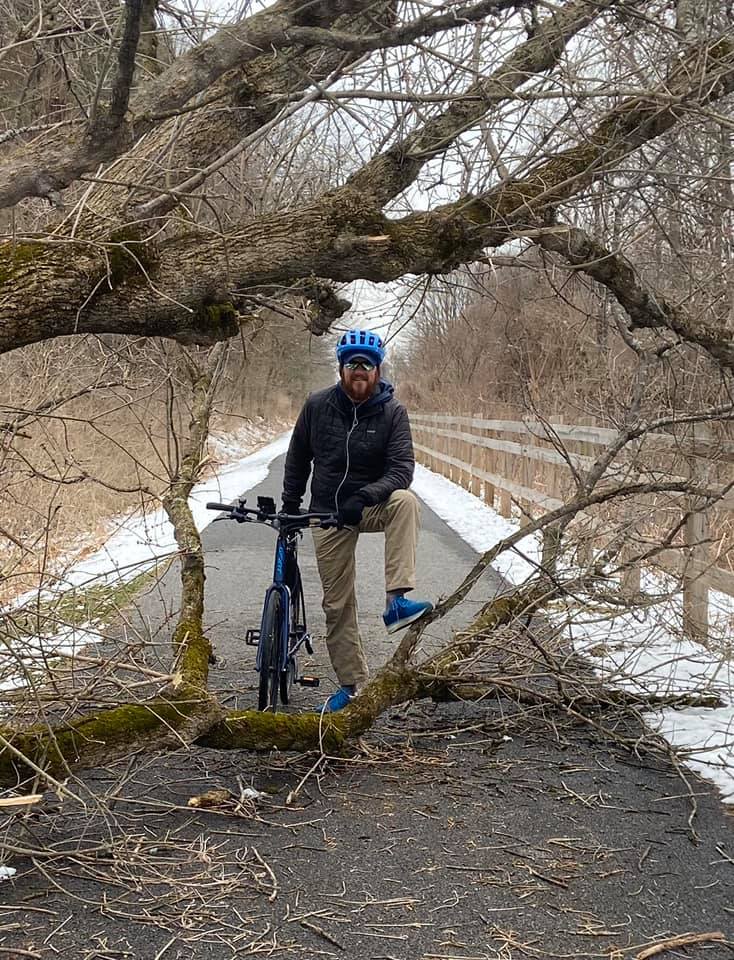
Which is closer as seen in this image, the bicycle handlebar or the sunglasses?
the bicycle handlebar

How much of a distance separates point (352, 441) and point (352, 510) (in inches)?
17.3

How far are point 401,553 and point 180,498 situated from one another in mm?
2296

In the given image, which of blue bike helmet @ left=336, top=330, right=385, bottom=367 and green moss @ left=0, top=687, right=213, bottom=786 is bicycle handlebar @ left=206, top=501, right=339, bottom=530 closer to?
blue bike helmet @ left=336, top=330, right=385, bottom=367

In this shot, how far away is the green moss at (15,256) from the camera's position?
3729mm

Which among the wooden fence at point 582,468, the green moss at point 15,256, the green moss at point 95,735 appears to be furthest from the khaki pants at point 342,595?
the green moss at point 15,256

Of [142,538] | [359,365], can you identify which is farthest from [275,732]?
[142,538]

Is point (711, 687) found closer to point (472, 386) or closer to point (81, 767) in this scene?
point (81, 767)

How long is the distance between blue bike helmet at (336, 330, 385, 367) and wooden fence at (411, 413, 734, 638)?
1291 millimetres

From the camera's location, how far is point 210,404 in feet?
23.1

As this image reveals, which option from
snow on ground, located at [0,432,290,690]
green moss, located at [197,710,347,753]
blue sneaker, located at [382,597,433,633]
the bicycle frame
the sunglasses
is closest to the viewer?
snow on ground, located at [0,432,290,690]

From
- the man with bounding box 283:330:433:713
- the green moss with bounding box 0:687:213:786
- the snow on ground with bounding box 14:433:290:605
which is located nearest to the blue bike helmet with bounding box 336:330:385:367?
the man with bounding box 283:330:433:713

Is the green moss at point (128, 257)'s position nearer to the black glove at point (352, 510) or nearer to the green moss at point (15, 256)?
the green moss at point (15, 256)

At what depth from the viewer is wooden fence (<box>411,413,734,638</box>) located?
6258mm

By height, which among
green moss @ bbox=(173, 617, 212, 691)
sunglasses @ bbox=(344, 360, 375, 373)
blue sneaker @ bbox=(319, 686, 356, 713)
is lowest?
blue sneaker @ bbox=(319, 686, 356, 713)
